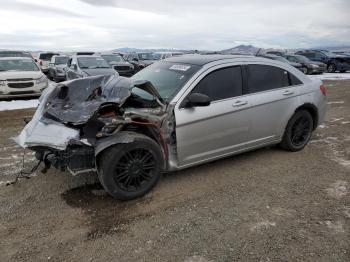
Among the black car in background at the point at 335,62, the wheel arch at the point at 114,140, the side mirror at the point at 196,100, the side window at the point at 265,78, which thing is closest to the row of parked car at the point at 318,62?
the black car in background at the point at 335,62

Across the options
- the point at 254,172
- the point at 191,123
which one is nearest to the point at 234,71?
the point at 191,123

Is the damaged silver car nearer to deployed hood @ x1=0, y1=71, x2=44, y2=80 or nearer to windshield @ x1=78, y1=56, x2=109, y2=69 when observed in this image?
deployed hood @ x1=0, y1=71, x2=44, y2=80

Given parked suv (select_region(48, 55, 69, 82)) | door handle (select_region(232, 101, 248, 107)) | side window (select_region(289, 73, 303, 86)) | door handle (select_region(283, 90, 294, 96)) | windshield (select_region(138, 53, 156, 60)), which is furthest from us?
windshield (select_region(138, 53, 156, 60))

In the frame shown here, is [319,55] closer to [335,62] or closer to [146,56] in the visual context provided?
[335,62]

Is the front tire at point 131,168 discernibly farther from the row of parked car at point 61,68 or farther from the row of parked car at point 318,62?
the row of parked car at point 318,62

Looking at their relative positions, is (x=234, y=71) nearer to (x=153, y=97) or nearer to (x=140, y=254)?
(x=153, y=97)

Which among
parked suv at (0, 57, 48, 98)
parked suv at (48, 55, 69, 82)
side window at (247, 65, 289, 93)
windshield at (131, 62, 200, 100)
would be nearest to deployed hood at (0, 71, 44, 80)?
parked suv at (0, 57, 48, 98)

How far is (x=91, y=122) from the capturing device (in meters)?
3.88

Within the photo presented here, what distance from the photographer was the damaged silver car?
3760 mm

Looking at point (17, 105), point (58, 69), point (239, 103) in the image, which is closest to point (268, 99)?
point (239, 103)

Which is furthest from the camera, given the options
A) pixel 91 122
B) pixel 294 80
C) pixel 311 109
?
pixel 311 109

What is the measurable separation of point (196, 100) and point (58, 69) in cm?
1618

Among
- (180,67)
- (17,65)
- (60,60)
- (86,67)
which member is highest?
(180,67)

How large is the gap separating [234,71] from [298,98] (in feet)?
4.44
